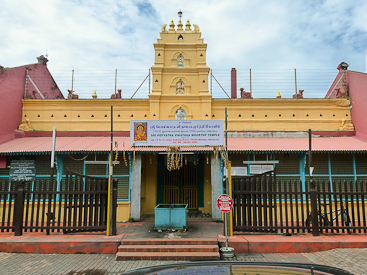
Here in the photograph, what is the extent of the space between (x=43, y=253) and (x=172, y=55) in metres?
9.28

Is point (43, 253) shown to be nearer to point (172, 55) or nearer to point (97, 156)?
point (97, 156)

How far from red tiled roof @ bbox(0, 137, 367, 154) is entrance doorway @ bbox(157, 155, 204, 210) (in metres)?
2.02

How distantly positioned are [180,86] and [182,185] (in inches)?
181

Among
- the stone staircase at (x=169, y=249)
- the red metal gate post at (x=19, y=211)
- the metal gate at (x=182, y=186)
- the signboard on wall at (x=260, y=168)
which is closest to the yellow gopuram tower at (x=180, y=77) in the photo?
the metal gate at (x=182, y=186)

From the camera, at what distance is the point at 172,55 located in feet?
38.4

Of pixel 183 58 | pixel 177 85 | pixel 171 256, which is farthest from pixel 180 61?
pixel 171 256

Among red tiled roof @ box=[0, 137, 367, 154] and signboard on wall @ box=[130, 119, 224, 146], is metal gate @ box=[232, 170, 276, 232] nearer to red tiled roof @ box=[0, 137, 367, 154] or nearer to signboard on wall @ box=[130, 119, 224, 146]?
signboard on wall @ box=[130, 119, 224, 146]

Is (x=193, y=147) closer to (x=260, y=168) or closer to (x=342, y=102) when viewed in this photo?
(x=260, y=168)

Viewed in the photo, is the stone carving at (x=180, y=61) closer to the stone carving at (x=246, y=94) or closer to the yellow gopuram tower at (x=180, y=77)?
the yellow gopuram tower at (x=180, y=77)

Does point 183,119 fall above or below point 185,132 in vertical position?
above

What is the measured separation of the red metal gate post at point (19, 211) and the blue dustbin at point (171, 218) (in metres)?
3.91

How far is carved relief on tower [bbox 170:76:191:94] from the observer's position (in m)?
11.5

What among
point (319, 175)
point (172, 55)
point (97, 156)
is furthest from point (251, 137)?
point (97, 156)

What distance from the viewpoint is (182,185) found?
11.2m
